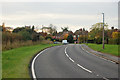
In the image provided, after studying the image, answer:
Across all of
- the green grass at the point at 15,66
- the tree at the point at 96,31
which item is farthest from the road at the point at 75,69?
the tree at the point at 96,31

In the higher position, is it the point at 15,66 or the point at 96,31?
the point at 96,31

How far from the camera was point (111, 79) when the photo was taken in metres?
9.01

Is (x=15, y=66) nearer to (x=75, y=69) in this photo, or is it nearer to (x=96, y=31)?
(x=75, y=69)

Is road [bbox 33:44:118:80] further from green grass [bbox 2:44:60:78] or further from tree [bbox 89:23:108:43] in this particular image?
tree [bbox 89:23:108:43]

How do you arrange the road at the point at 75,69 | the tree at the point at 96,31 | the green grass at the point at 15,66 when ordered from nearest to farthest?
the green grass at the point at 15,66, the road at the point at 75,69, the tree at the point at 96,31

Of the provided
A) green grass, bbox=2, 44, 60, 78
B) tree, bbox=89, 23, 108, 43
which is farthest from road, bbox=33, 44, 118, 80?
tree, bbox=89, 23, 108, 43

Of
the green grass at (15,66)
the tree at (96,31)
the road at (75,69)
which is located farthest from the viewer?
the tree at (96,31)

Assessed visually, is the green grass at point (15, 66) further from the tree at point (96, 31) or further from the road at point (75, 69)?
the tree at point (96, 31)

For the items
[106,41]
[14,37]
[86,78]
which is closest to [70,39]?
[106,41]

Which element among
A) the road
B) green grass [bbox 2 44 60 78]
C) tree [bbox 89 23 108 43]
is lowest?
the road

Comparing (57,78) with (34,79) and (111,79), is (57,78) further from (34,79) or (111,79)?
(111,79)

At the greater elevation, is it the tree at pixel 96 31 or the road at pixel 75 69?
the tree at pixel 96 31

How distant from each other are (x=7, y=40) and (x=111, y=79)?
23.3 meters

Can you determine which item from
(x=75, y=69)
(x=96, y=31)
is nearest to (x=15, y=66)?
(x=75, y=69)
